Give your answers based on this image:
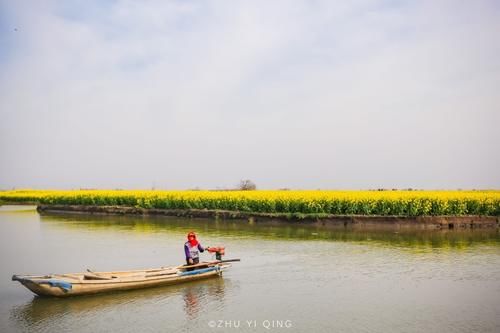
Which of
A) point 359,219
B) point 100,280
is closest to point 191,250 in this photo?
point 100,280

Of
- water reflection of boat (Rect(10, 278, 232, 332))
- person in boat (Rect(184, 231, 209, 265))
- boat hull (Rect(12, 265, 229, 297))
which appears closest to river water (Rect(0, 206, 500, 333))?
water reflection of boat (Rect(10, 278, 232, 332))

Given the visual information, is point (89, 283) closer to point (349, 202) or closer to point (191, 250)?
point (191, 250)

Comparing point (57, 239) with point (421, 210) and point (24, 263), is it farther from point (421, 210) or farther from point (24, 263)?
point (421, 210)

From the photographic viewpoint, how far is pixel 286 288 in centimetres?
1147

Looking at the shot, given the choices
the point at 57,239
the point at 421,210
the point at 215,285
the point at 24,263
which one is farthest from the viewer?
the point at 421,210

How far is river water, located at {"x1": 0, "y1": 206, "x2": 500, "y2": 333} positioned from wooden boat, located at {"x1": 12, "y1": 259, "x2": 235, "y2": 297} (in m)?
0.19

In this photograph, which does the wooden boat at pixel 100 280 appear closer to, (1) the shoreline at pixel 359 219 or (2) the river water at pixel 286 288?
(2) the river water at pixel 286 288

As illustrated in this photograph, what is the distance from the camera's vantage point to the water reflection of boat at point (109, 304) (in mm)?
9438

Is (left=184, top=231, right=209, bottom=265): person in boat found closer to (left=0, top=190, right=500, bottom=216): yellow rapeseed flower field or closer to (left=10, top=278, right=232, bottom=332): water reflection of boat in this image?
(left=10, top=278, right=232, bottom=332): water reflection of boat

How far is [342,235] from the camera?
69.2 feet

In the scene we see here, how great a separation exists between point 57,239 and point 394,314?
1576 centimetres

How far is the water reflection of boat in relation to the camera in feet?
31.0

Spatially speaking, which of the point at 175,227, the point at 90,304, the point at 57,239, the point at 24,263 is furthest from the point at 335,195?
the point at 90,304

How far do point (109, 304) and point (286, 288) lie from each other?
12.9 feet
